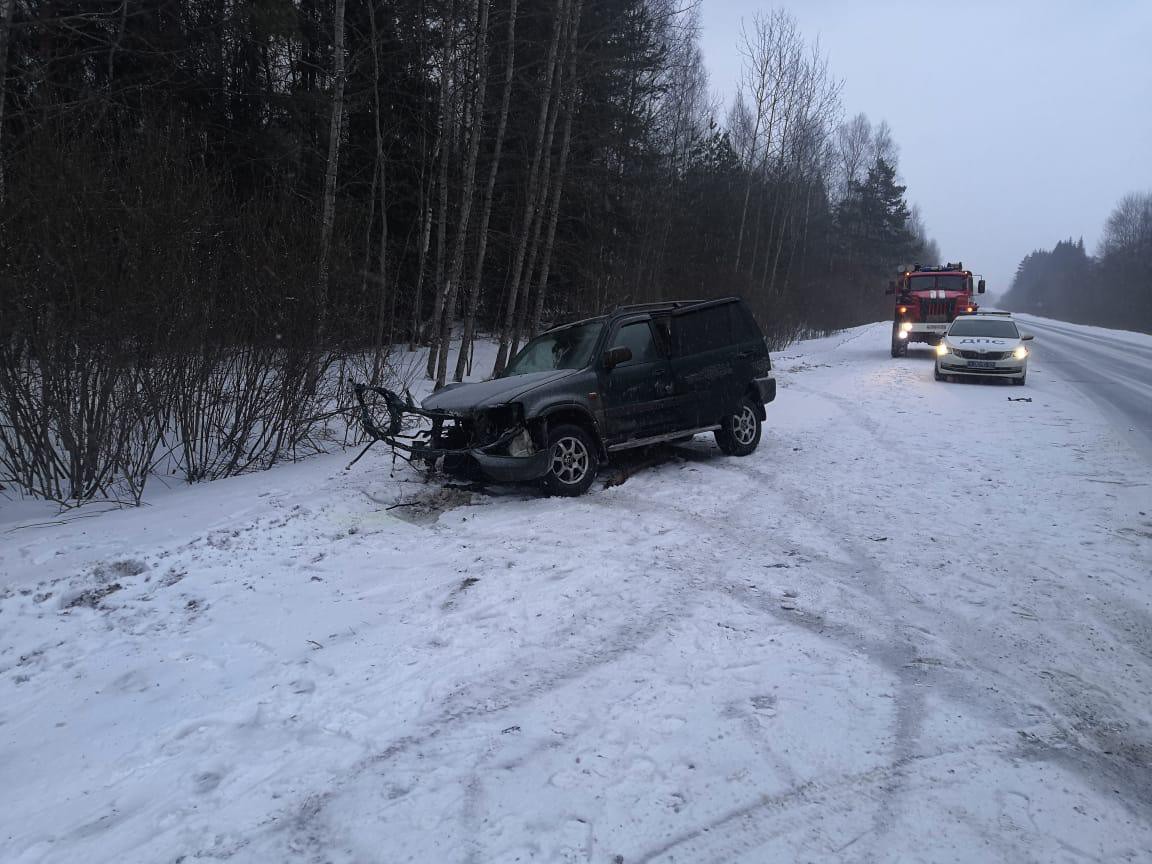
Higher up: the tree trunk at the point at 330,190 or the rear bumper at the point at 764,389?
the tree trunk at the point at 330,190

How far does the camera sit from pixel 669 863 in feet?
7.93

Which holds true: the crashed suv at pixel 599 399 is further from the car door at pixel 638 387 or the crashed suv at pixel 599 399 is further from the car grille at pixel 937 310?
the car grille at pixel 937 310

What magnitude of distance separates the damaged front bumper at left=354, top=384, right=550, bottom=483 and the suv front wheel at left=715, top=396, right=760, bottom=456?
118 inches

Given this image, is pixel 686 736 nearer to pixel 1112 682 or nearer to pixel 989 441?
pixel 1112 682

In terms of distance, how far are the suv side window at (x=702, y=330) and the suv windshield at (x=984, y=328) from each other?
35.9ft

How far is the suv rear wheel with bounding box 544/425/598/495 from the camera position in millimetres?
6785

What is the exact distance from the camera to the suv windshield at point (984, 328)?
16438mm

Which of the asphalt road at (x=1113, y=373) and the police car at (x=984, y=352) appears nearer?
the asphalt road at (x=1113, y=373)

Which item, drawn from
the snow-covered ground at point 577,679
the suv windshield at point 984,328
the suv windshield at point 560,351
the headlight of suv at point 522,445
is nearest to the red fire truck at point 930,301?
the suv windshield at point 984,328

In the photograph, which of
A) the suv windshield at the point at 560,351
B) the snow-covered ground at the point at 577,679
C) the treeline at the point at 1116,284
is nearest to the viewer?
the snow-covered ground at the point at 577,679

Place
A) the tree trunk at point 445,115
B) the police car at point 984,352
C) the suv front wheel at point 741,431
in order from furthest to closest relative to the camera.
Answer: the police car at point 984,352 < the tree trunk at point 445,115 < the suv front wheel at point 741,431

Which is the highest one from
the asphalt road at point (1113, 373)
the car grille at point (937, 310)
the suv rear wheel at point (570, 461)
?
the car grille at point (937, 310)

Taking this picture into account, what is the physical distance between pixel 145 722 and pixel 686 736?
251cm

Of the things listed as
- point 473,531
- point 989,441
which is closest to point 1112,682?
point 473,531
